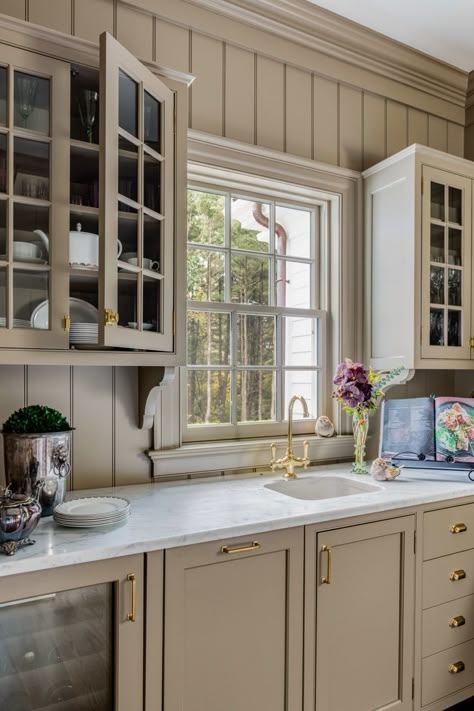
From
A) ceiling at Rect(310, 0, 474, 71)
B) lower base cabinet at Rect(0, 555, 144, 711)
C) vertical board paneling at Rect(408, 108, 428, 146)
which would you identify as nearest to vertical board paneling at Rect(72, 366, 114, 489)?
lower base cabinet at Rect(0, 555, 144, 711)

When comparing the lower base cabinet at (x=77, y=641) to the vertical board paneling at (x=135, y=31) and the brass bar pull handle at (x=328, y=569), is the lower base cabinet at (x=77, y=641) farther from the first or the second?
the vertical board paneling at (x=135, y=31)

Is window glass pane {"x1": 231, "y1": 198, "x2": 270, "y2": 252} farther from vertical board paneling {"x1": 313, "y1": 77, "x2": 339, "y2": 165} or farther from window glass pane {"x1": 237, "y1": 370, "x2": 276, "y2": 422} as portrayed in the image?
window glass pane {"x1": 237, "y1": 370, "x2": 276, "y2": 422}

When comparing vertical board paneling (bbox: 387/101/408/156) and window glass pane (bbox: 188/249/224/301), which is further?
vertical board paneling (bbox: 387/101/408/156)

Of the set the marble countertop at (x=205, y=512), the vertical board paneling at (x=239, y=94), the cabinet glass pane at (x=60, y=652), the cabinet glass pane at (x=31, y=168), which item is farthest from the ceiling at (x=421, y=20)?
the cabinet glass pane at (x=60, y=652)

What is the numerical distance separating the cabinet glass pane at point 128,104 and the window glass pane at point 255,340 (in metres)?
1.02

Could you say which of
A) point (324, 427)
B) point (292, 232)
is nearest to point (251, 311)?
point (292, 232)

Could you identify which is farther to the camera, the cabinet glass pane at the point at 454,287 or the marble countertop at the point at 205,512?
the cabinet glass pane at the point at 454,287

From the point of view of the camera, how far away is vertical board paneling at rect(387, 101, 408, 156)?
2.74 m

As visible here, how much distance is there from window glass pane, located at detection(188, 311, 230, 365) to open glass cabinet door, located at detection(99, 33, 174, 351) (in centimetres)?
53

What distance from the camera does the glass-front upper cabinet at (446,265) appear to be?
238 cm

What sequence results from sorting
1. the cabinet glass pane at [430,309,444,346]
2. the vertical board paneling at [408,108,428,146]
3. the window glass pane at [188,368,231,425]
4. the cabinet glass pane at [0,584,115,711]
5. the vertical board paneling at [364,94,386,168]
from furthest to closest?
1. the vertical board paneling at [408,108,428,146]
2. the vertical board paneling at [364,94,386,168]
3. the cabinet glass pane at [430,309,444,346]
4. the window glass pane at [188,368,231,425]
5. the cabinet glass pane at [0,584,115,711]

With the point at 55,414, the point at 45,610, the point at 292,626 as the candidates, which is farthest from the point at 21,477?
the point at 292,626

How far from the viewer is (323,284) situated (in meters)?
2.63

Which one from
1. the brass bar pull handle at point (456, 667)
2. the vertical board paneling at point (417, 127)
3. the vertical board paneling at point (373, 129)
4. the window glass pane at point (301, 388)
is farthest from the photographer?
the vertical board paneling at point (417, 127)
